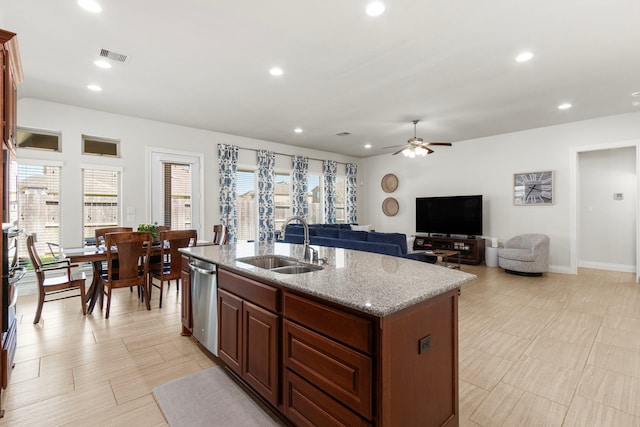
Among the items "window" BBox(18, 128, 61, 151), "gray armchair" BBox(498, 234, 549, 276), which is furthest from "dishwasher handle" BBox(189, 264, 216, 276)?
"gray armchair" BBox(498, 234, 549, 276)

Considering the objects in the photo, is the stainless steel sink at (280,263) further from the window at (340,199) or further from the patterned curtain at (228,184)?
the window at (340,199)

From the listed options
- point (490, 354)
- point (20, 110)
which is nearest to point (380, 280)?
point (490, 354)

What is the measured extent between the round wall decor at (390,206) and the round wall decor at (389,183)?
0.26m

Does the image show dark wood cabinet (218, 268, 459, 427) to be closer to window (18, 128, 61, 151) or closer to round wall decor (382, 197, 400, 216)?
window (18, 128, 61, 151)

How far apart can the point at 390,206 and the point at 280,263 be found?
6.62m

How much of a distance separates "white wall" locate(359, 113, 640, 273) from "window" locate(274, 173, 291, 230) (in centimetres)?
299

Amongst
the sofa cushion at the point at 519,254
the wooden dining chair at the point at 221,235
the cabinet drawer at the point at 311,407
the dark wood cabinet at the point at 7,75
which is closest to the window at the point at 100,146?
the wooden dining chair at the point at 221,235

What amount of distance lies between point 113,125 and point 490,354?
A: 624 cm

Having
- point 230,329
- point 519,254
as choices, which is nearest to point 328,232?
point 230,329

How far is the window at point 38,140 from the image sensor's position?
14.7 feet

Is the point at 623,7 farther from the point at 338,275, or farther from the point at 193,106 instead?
the point at 193,106

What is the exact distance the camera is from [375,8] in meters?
2.46

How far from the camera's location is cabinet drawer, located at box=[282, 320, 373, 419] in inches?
51.5

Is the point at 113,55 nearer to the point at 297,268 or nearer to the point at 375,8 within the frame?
the point at 375,8
